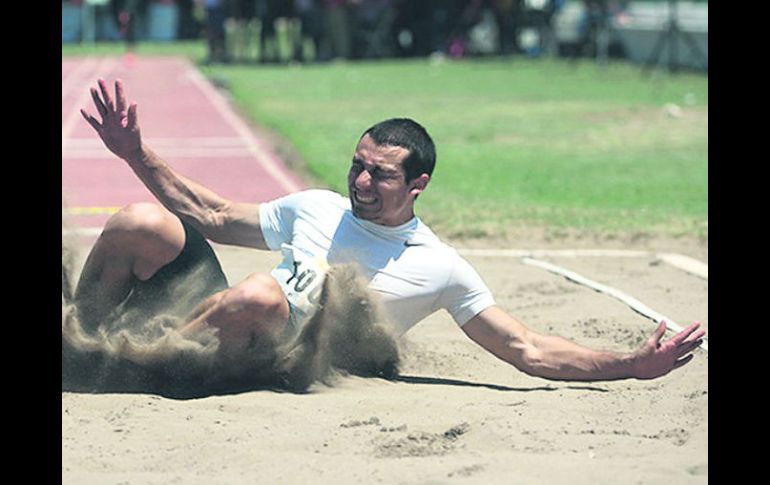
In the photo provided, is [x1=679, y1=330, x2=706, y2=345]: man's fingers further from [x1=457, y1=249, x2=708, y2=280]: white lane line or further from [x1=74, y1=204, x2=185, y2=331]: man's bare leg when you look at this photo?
[x1=457, y1=249, x2=708, y2=280]: white lane line

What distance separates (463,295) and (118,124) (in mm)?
1577

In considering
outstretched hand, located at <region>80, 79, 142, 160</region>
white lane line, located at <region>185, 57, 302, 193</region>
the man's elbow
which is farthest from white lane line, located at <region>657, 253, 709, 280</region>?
outstretched hand, located at <region>80, 79, 142, 160</region>

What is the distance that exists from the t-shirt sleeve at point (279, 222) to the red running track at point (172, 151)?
387 centimetres

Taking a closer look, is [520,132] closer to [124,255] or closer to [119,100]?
[119,100]

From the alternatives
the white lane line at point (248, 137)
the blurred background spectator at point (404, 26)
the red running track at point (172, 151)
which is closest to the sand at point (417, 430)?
the red running track at point (172, 151)

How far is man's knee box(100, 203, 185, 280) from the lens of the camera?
6027 mm

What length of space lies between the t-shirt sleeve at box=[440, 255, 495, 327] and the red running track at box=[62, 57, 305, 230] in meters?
4.50

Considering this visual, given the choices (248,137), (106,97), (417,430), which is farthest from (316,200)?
(248,137)

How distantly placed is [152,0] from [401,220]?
2774 centimetres

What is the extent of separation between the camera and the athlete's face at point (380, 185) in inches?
235

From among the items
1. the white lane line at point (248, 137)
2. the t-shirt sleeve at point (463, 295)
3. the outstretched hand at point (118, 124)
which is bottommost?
the white lane line at point (248, 137)

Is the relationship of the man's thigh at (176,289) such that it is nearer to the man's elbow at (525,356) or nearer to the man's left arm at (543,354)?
the man's left arm at (543,354)

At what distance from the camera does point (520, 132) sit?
56.5ft
